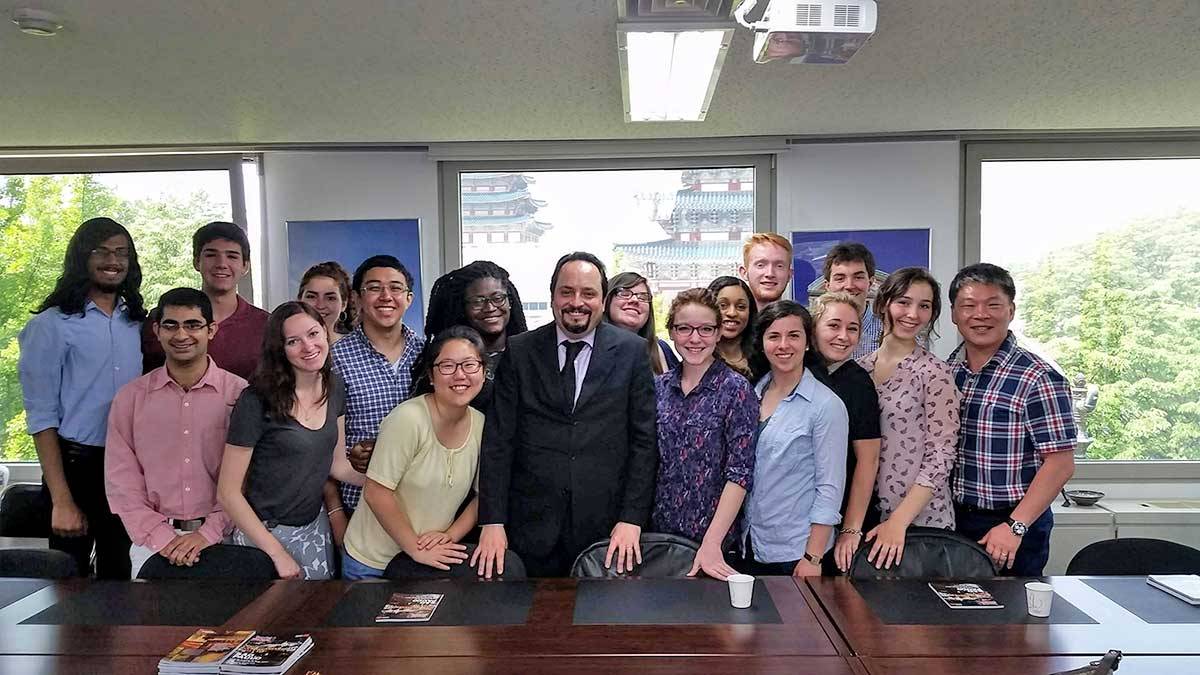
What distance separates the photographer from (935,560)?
8.26 feet

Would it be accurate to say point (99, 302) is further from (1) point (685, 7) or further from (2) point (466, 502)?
(1) point (685, 7)

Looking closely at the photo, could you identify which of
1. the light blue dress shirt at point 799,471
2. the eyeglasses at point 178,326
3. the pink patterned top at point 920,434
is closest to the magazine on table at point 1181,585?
the pink patterned top at point 920,434

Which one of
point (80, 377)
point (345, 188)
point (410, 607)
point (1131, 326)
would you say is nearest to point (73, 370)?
point (80, 377)

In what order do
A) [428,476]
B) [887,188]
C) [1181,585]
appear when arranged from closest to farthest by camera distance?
[1181,585] < [428,476] < [887,188]

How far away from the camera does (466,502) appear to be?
2746mm

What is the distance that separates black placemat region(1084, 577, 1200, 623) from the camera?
2.05 m

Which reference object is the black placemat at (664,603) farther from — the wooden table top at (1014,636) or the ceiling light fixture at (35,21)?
the ceiling light fixture at (35,21)

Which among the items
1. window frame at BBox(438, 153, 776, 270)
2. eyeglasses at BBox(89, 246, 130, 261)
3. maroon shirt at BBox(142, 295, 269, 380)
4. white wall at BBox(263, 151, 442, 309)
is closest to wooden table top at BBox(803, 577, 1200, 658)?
maroon shirt at BBox(142, 295, 269, 380)

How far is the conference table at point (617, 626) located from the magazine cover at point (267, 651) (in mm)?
43

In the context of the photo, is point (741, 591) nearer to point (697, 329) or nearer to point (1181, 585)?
point (697, 329)

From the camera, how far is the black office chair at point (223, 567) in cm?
253

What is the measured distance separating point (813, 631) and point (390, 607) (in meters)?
1.08

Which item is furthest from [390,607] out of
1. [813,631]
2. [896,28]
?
[896,28]

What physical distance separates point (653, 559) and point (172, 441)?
1.69m
